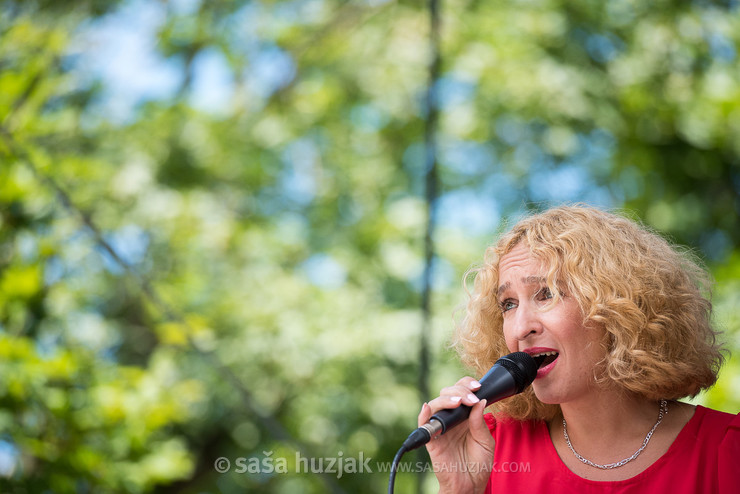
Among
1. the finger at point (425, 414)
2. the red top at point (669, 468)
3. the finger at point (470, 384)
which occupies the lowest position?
the red top at point (669, 468)

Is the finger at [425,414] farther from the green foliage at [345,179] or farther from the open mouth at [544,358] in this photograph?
the green foliage at [345,179]

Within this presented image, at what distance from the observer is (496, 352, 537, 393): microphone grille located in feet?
3.77

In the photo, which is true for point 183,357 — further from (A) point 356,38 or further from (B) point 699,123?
(B) point 699,123

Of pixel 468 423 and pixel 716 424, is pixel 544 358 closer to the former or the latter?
pixel 468 423

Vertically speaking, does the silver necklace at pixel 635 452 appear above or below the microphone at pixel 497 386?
below

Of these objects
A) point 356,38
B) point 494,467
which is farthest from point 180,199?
point 494,467

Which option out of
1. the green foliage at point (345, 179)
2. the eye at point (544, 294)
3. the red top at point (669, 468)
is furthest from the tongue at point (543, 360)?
the green foliage at point (345, 179)

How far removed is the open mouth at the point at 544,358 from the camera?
47.2 inches

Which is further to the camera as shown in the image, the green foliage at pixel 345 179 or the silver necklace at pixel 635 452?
the green foliage at pixel 345 179

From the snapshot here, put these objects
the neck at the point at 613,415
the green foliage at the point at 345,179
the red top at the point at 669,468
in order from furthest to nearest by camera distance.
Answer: the green foliage at the point at 345,179, the neck at the point at 613,415, the red top at the point at 669,468

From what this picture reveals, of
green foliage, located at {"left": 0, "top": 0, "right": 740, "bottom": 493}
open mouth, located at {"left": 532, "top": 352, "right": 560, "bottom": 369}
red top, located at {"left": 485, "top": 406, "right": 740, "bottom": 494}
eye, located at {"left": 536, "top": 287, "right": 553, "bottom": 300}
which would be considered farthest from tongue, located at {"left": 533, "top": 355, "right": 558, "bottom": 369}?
green foliage, located at {"left": 0, "top": 0, "right": 740, "bottom": 493}

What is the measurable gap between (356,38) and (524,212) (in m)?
4.48
